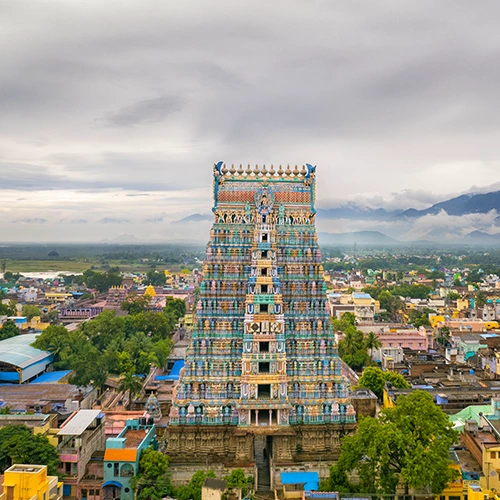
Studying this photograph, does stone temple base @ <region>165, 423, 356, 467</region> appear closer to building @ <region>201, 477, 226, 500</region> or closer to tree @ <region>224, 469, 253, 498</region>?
tree @ <region>224, 469, 253, 498</region>

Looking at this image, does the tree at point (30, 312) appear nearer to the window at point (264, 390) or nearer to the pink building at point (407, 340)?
the pink building at point (407, 340)

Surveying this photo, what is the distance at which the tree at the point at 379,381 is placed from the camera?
1790 inches

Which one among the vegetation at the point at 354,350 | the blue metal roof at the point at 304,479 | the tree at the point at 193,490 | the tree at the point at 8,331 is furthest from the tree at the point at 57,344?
the blue metal roof at the point at 304,479

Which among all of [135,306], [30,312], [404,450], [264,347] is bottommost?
[30,312]

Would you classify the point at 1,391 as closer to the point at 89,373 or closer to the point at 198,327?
the point at 89,373

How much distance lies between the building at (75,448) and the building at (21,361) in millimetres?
25012

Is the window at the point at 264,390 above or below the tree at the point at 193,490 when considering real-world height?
above

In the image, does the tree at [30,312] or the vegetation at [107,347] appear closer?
the vegetation at [107,347]

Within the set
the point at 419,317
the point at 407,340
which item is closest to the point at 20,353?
the point at 407,340

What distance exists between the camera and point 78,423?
30297 mm

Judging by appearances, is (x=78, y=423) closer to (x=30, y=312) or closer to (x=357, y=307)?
(x=30, y=312)

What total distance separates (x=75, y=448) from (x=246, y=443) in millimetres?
9704

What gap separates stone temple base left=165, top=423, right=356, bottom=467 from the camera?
102 feet

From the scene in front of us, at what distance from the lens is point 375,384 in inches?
1813
